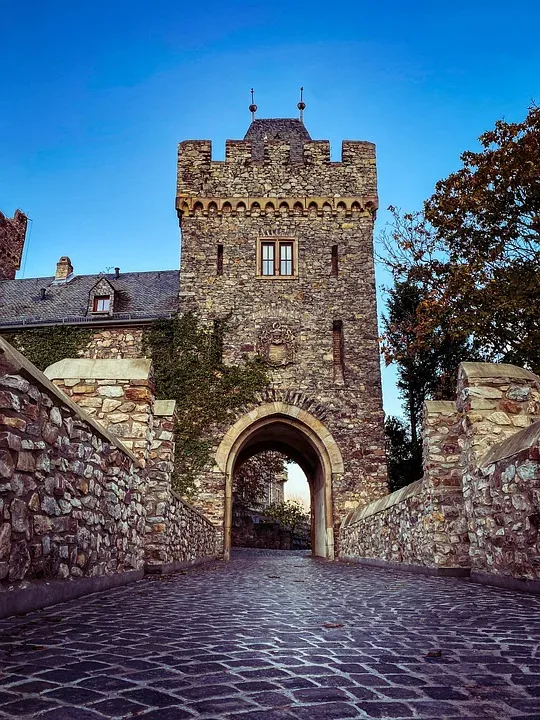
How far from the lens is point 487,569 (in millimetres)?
5879

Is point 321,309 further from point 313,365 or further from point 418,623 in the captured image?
point 418,623

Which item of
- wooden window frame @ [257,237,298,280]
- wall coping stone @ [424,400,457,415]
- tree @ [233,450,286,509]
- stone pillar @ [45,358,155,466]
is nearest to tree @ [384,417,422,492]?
wooden window frame @ [257,237,298,280]

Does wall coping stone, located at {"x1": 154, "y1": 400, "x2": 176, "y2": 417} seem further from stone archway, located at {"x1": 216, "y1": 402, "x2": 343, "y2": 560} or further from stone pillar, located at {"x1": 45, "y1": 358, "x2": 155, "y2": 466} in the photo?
stone archway, located at {"x1": 216, "y1": 402, "x2": 343, "y2": 560}

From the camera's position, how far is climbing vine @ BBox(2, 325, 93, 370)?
16875 mm

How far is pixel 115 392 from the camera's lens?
6.41 m

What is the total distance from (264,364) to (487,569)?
1094cm

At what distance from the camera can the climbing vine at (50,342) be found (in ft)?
55.4

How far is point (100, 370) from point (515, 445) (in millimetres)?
4045

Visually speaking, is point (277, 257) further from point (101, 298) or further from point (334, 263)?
point (101, 298)

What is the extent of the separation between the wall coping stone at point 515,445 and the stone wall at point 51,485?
10.8ft

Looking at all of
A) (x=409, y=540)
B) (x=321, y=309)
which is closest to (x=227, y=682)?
(x=409, y=540)

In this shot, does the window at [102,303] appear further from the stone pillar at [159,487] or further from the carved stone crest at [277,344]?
the stone pillar at [159,487]

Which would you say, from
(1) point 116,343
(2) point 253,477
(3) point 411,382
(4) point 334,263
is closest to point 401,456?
(3) point 411,382

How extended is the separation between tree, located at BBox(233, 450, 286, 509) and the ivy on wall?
9.25 meters
